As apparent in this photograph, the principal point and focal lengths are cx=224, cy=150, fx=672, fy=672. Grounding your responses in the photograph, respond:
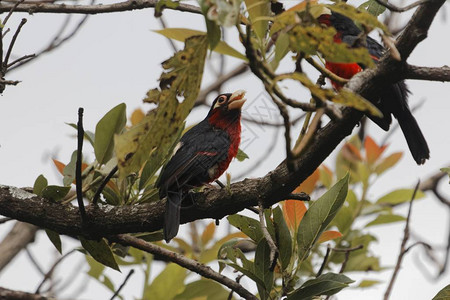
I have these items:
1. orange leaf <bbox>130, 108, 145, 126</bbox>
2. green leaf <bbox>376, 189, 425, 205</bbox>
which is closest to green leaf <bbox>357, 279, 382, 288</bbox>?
green leaf <bbox>376, 189, 425, 205</bbox>

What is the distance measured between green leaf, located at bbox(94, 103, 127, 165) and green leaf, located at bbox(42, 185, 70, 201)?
0.24 m

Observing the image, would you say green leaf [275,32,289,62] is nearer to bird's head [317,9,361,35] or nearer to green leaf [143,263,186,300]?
green leaf [143,263,186,300]

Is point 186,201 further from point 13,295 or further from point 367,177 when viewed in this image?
point 367,177

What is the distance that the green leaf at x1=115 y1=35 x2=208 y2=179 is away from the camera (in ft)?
6.03

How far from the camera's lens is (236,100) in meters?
4.20

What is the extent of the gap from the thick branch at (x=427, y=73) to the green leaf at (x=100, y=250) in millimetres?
1538

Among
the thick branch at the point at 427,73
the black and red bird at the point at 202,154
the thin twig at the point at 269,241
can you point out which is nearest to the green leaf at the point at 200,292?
the black and red bird at the point at 202,154

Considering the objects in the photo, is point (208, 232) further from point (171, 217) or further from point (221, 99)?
point (171, 217)

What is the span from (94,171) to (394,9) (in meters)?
1.63

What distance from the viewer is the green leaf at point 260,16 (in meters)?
1.87

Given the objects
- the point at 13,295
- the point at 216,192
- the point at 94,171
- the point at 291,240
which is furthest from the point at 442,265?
the point at 13,295

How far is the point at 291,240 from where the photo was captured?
274 centimetres

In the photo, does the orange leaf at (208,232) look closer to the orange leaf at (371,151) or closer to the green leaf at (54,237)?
the orange leaf at (371,151)

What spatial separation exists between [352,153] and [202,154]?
1.45 m
